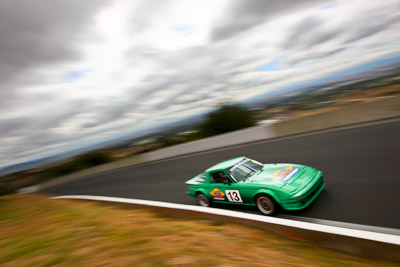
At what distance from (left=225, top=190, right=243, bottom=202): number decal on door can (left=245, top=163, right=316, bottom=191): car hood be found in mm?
405

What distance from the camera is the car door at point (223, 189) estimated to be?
594cm

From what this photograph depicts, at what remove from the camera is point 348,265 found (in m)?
2.94

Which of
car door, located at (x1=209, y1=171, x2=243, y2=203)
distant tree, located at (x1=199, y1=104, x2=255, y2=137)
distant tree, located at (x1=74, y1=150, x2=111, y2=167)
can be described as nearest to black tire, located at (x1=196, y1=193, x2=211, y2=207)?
car door, located at (x1=209, y1=171, x2=243, y2=203)

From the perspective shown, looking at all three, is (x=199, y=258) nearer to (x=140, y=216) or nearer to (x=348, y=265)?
(x=348, y=265)

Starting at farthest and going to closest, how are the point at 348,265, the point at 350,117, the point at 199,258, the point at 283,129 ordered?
the point at 283,129 → the point at 350,117 → the point at 199,258 → the point at 348,265

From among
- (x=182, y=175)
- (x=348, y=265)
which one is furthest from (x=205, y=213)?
(x=182, y=175)

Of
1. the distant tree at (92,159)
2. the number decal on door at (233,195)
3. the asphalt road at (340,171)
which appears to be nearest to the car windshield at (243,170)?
the number decal on door at (233,195)

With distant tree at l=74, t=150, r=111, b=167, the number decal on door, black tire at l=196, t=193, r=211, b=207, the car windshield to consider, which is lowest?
black tire at l=196, t=193, r=211, b=207

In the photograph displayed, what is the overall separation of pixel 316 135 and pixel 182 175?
659 cm

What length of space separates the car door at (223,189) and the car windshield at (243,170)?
0.16 meters

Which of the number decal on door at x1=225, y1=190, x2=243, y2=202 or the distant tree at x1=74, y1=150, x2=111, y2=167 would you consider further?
the distant tree at x1=74, y1=150, x2=111, y2=167

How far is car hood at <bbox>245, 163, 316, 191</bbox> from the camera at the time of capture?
17.2ft

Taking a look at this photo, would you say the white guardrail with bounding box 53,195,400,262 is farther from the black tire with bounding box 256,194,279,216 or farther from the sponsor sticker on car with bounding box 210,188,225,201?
the sponsor sticker on car with bounding box 210,188,225,201

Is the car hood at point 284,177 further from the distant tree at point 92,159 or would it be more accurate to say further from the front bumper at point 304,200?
the distant tree at point 92,159
